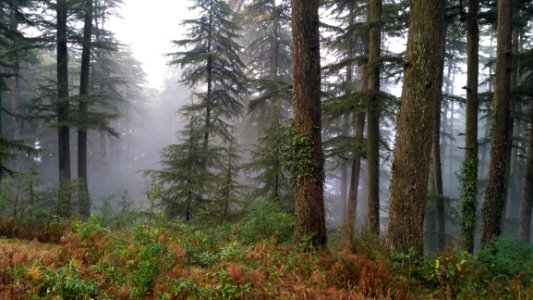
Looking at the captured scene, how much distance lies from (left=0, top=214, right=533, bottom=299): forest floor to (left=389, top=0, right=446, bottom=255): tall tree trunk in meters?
0.58

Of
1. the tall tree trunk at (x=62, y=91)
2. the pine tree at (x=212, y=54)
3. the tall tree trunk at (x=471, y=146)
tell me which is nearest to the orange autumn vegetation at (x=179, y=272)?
the tall tree trunk at (x=471, y=146)

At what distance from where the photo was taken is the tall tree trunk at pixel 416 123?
20.1ft

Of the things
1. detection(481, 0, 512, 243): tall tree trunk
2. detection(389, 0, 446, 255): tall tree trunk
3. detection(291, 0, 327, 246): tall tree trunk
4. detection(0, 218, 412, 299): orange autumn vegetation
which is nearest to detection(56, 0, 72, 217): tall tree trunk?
detection(0, 218, 412, 299): orange autumn vegetation

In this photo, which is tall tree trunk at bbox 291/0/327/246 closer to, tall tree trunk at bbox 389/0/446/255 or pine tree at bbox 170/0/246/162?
tall tree trunk at bbox 389/0/446/255

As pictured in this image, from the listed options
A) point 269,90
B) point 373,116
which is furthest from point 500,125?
point 269,90

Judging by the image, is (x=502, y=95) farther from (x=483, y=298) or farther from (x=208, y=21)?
(x=208, y=21)

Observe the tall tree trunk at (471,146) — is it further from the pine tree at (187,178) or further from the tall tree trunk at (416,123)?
the pine tree at (187,178)

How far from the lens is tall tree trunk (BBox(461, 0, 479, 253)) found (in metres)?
10.7

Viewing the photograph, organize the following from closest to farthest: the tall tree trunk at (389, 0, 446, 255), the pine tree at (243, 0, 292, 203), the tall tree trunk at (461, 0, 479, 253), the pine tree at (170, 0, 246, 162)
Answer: the tall tree trunk at (389, 0, 446, 255)
the tall tree trunk at (461, 0, 479, 253)
the pine tree at (243, 0, 292, 203)
the pine tree at (170, 0, 246, 162)

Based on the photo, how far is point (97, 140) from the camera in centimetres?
3803

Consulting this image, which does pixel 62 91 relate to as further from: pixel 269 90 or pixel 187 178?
pixel 269 90

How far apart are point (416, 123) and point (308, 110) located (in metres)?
2.10

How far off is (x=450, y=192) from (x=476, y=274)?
38.5 metres

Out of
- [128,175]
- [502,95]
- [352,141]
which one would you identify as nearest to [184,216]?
[352,141]
